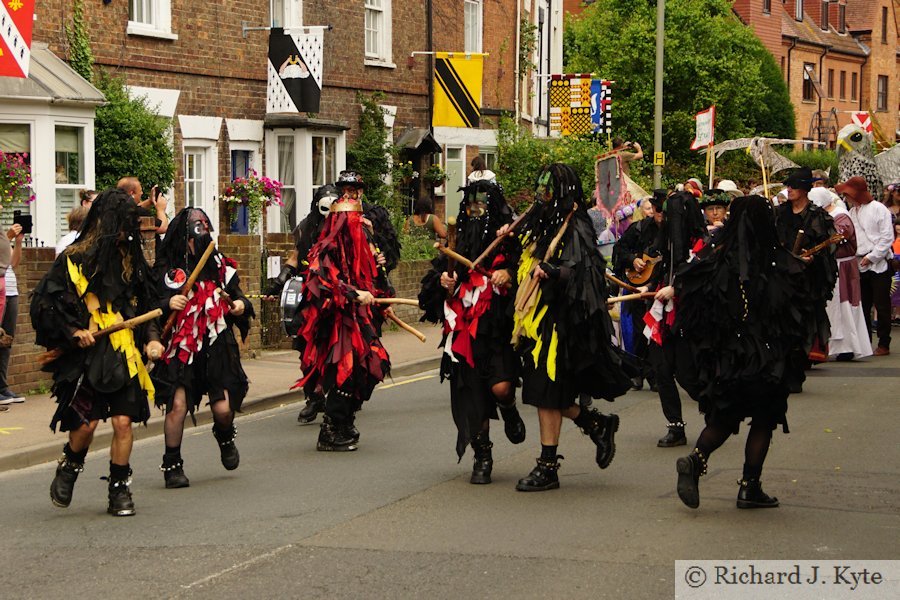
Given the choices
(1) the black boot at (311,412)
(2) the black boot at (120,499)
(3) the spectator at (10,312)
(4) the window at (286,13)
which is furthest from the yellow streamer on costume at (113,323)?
(4) the window at (286,13)

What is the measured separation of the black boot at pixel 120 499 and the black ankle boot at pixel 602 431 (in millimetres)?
2876

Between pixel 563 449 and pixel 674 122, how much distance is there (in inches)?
1351

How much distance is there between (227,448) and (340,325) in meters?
1.44

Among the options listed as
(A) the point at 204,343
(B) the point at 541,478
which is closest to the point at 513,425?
(B) the point at 541,478

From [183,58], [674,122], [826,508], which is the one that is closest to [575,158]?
[183,58]

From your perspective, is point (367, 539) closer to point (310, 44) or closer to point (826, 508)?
point (826, 508)

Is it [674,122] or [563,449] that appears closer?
[563,449]

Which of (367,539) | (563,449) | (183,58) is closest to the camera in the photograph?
(367,539)

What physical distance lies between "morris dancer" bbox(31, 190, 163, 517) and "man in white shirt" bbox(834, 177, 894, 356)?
11.5 m

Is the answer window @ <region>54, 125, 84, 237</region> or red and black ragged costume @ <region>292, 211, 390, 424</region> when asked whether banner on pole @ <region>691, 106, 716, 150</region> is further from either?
red and black ragged costume @ <region>292, 211, 390, 424</region>

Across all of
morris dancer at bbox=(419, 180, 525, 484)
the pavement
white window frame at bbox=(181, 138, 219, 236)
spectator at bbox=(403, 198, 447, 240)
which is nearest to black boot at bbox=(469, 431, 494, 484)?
morris dancer at bbox=(419, 180, 525, 484)

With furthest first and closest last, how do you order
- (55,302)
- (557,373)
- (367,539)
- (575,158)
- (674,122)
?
(674,122) < (575,158) < (557,373) < (55,302) < (367,539)

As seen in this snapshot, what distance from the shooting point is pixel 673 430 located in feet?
35.4

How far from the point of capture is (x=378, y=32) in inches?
Result: 1019
